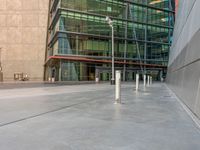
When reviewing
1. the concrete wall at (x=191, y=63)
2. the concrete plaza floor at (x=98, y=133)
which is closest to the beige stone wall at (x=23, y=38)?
the concrete wall at (x=191, y=63)

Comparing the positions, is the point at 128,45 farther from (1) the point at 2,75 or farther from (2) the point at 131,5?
(1) the point at 2,75

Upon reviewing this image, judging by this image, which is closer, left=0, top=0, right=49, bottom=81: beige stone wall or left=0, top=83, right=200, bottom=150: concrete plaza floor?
left=0, top=83, right=200, bottom=150: concrete plaza floor

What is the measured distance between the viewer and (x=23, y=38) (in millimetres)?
60219

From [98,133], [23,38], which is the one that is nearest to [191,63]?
[98,133]

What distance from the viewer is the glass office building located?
4888cm

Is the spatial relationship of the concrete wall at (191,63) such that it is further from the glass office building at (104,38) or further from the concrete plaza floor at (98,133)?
the glass office building at (104,38)

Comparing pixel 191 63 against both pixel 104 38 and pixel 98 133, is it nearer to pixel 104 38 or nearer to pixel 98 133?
pixel 98 133

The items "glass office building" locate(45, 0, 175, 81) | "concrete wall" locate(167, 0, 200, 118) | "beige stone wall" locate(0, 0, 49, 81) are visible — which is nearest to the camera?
"concrete wall" locate(167, 0, 200, 118)

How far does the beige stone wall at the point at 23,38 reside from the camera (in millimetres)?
60281

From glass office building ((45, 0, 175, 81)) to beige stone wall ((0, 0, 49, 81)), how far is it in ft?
7.22

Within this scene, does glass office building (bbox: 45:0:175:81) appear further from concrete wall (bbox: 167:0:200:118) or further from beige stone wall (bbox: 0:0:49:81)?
concrete wall (bbox: 167:0:200:118)

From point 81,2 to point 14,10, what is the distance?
61.2ft

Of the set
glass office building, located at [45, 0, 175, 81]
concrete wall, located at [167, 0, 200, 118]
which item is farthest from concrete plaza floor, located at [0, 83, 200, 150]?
glass office building, located at [45, 0, 175, 81]

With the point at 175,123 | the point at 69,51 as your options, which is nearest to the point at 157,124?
the point at 175,123
